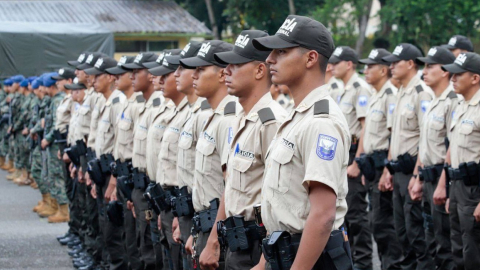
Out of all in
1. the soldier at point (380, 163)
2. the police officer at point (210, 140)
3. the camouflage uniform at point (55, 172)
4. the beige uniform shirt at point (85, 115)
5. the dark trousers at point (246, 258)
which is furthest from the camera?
the camouflage uniform at point (55, 172)

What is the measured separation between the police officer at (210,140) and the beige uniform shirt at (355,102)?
410 cm

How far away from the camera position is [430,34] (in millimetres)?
23844

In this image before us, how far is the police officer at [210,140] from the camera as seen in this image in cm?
502

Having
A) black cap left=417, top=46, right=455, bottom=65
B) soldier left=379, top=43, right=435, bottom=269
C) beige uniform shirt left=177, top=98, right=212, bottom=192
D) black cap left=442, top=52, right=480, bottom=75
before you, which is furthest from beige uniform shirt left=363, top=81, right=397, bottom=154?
beige uniform shirt left=177, top=98, right=212, bottom=192

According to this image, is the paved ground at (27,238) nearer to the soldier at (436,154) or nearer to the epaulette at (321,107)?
the soldier at (436,154)

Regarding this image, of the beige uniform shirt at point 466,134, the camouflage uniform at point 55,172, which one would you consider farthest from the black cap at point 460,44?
the camouflage uniform at point 55,172

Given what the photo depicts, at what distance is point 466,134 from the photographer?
21.1 feet

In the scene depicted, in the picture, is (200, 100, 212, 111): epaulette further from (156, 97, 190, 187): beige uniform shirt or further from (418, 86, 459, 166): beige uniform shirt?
(418, 86, 459, 166): beige uniform shirt

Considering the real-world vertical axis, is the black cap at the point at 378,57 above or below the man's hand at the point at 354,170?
above

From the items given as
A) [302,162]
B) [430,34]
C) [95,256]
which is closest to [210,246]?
[302,162]

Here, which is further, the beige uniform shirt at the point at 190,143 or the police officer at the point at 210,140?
the beige uniform shirt at the point at 190,143

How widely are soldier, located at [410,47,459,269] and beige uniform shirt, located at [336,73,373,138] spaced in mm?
1750

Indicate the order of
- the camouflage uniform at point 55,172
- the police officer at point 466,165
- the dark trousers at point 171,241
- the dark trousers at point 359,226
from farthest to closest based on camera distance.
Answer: the camouflage uniform at point 55,172 → the dark trousers at point 359,226 → the police officer at point 466,165 → the dark trousers at point 171,241

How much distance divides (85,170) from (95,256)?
1.05 metres
